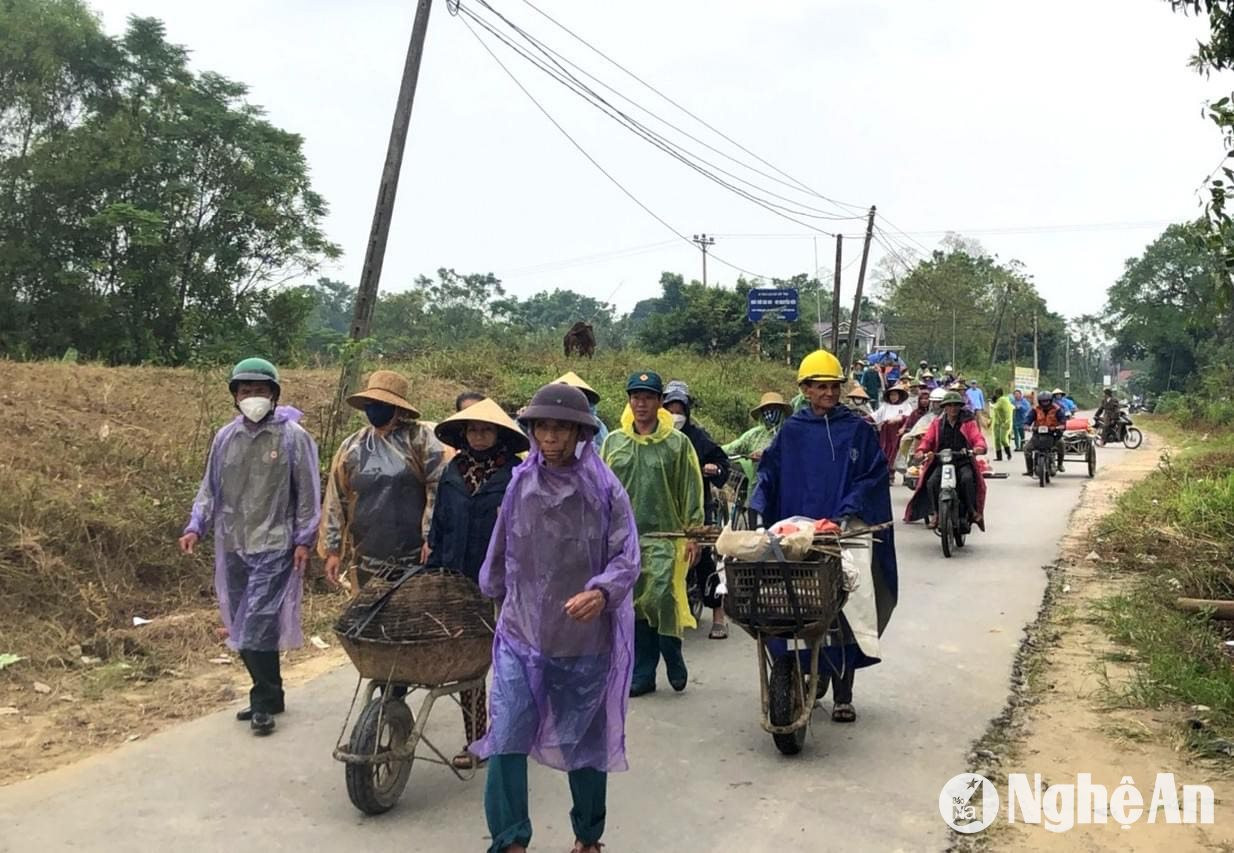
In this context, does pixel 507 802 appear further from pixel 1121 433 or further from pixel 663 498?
pixel 1121 433

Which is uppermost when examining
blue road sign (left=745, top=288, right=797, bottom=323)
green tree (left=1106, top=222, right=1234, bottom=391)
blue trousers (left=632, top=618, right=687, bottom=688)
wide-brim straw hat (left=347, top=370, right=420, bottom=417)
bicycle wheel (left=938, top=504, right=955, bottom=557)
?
green tree (left=1106, top=222, right=1234, bottom=391)

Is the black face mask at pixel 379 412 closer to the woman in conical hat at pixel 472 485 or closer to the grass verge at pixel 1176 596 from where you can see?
the woman in conical hat at pixel 472 485

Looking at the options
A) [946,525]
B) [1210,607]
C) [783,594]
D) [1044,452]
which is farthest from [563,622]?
[1044,452]

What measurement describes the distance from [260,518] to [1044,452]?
13502 mm

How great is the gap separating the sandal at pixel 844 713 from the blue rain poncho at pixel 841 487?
0.67 feet

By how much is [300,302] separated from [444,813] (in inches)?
721

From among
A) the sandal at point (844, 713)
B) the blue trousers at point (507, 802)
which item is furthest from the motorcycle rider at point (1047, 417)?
the blue trousers at point (507, 802)

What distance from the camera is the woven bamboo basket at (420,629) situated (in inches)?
147

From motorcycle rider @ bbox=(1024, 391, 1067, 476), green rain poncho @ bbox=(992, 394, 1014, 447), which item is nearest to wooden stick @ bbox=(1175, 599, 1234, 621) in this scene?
motorcycle rider @ bbox=(1024, 391, 1067, 476)

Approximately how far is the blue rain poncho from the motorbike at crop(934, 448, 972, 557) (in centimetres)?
478

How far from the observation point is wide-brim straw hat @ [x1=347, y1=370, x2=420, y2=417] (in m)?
A: 4.81

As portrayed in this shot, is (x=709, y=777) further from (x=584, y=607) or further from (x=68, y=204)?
(x=68, y=204)

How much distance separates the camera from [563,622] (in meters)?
3.33

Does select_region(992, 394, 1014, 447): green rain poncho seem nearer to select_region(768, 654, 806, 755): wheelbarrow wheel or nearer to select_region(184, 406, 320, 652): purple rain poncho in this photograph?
select_region(768, 654, 806, 755): wheelbarrow wheel
